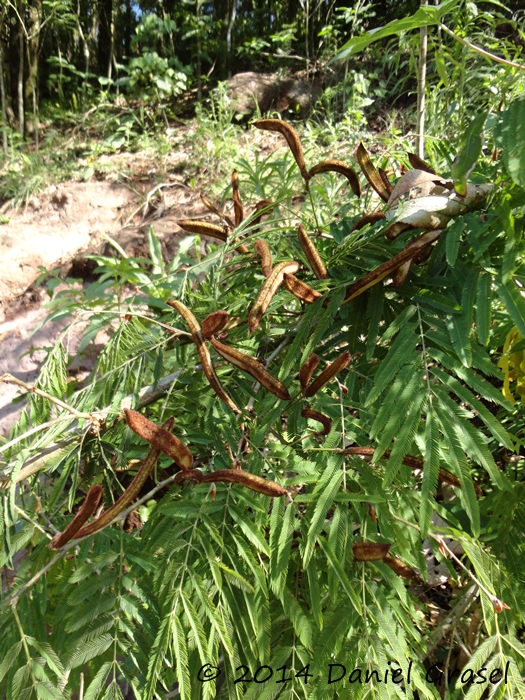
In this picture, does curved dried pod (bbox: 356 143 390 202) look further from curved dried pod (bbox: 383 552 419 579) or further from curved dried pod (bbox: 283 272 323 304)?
curved dried pod (bbox: 383 552 419 579)

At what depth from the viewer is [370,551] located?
2.32 ft

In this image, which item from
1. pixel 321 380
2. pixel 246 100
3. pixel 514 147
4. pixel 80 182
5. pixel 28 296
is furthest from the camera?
pixel 246 100

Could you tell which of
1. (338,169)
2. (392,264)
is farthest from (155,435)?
(338,169)

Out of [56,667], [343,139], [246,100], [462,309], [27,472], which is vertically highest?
[246,100]

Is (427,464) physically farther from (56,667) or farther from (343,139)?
(343,139)

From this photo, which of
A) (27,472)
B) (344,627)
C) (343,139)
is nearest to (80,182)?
(343,139)

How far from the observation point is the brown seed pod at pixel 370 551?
0.70 m

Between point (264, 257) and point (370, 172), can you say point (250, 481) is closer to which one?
point (264, 257)

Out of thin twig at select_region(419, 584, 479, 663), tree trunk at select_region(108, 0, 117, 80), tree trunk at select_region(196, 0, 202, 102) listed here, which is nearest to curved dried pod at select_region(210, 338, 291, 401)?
thin twig at select_region(419, 584, 479, 663)

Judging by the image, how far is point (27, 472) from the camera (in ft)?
2.51

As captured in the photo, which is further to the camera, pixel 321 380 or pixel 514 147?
pixel 321 380

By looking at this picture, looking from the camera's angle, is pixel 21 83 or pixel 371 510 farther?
pixel 21 83

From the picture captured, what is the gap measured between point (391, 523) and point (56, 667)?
524 mm

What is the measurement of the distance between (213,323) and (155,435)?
212mm
